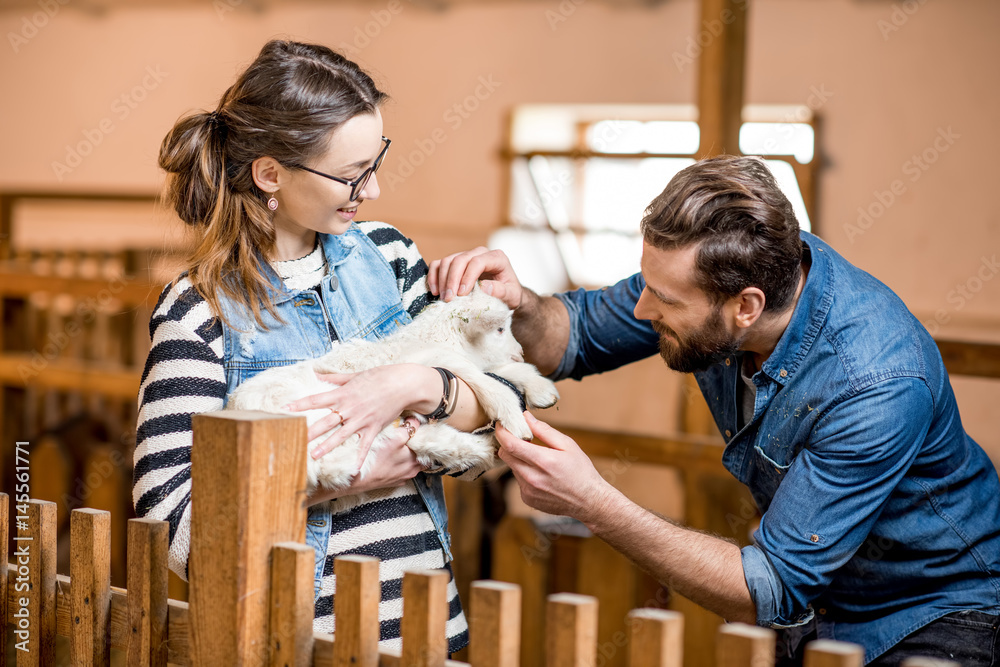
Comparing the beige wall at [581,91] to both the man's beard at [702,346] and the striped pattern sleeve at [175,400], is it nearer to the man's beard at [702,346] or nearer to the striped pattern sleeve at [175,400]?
the man's beard at [702,346]

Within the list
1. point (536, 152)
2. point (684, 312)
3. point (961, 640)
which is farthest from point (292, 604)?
point (536, 152)

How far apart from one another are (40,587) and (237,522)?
1.94ft

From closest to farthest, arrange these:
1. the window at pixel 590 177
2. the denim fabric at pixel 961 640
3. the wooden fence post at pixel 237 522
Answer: the wooden fence post at pixel 237 522 → the denim fabric at pixel 961 640 → the window at pixel 590 177

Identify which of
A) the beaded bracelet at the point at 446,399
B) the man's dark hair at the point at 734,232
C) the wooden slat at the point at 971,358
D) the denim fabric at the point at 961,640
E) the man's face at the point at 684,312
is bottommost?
the denim fabric at the point at 961,640

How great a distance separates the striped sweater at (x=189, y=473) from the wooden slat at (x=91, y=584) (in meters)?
0.10

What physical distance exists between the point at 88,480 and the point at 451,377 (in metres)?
3.12

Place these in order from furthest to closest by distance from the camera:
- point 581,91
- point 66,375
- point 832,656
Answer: point 581,91, point 66,375, point 832,656

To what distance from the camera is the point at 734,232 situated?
1.87 meters

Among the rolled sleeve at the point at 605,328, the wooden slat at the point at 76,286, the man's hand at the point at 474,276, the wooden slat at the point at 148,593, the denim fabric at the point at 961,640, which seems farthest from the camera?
the wooden slat at the point at 76,286

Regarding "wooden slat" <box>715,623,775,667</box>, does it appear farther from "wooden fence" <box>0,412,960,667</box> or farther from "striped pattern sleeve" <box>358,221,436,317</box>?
"striped pattern sleeve" <box>358,221,436,317</box>

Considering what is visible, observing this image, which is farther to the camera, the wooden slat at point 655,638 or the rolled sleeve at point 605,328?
the rolled sleeve at point 605,328

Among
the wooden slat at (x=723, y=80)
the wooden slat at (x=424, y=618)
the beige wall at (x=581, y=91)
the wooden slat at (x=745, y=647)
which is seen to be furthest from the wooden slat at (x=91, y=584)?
the beige wall at (x=581, y=91)

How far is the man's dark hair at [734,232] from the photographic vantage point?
73.5 inches

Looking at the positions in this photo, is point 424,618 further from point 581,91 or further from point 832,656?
point 581,91
